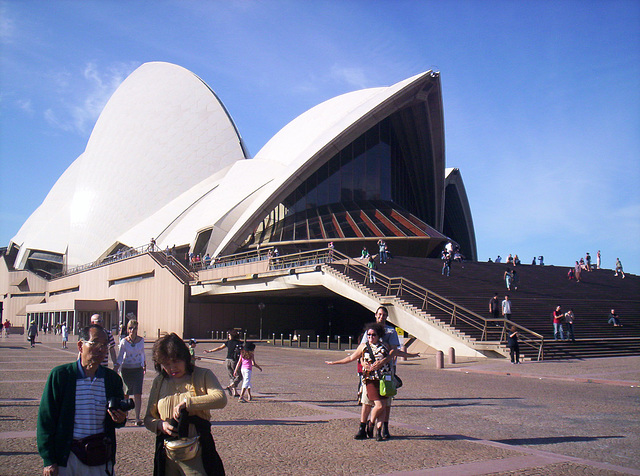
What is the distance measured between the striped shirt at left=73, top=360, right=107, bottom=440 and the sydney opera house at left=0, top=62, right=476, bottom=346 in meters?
20.4

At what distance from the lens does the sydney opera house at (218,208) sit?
34.0m

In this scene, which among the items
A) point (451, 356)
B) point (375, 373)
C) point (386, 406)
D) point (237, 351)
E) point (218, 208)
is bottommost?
point (451, 356)

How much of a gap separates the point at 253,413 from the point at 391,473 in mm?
3646

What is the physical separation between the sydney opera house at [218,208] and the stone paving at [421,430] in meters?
13.4

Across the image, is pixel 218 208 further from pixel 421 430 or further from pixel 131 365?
pixel 421 430

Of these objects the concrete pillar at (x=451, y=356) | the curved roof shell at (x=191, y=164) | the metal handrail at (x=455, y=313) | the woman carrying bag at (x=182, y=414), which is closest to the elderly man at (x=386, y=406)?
the woman carrying bag at (x=182, y=414)

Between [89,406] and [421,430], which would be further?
[421,430]

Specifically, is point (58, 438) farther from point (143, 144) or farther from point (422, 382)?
point (143, 144)

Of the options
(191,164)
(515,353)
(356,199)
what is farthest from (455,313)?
(191,164)

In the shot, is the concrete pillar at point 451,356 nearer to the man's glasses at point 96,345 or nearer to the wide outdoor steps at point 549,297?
the wide outdoor steps at point 549,297

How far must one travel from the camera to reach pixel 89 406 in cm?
341

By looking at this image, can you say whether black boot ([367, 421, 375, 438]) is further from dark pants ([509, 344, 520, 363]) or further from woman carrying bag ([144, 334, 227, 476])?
dark pants ([509, 344, 520, 363])

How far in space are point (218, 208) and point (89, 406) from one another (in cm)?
3587

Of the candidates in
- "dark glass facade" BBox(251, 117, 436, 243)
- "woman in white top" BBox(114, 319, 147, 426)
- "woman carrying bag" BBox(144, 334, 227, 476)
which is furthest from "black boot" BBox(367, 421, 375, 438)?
"dark glass facade" BBox(251, 117, 436, 243)
